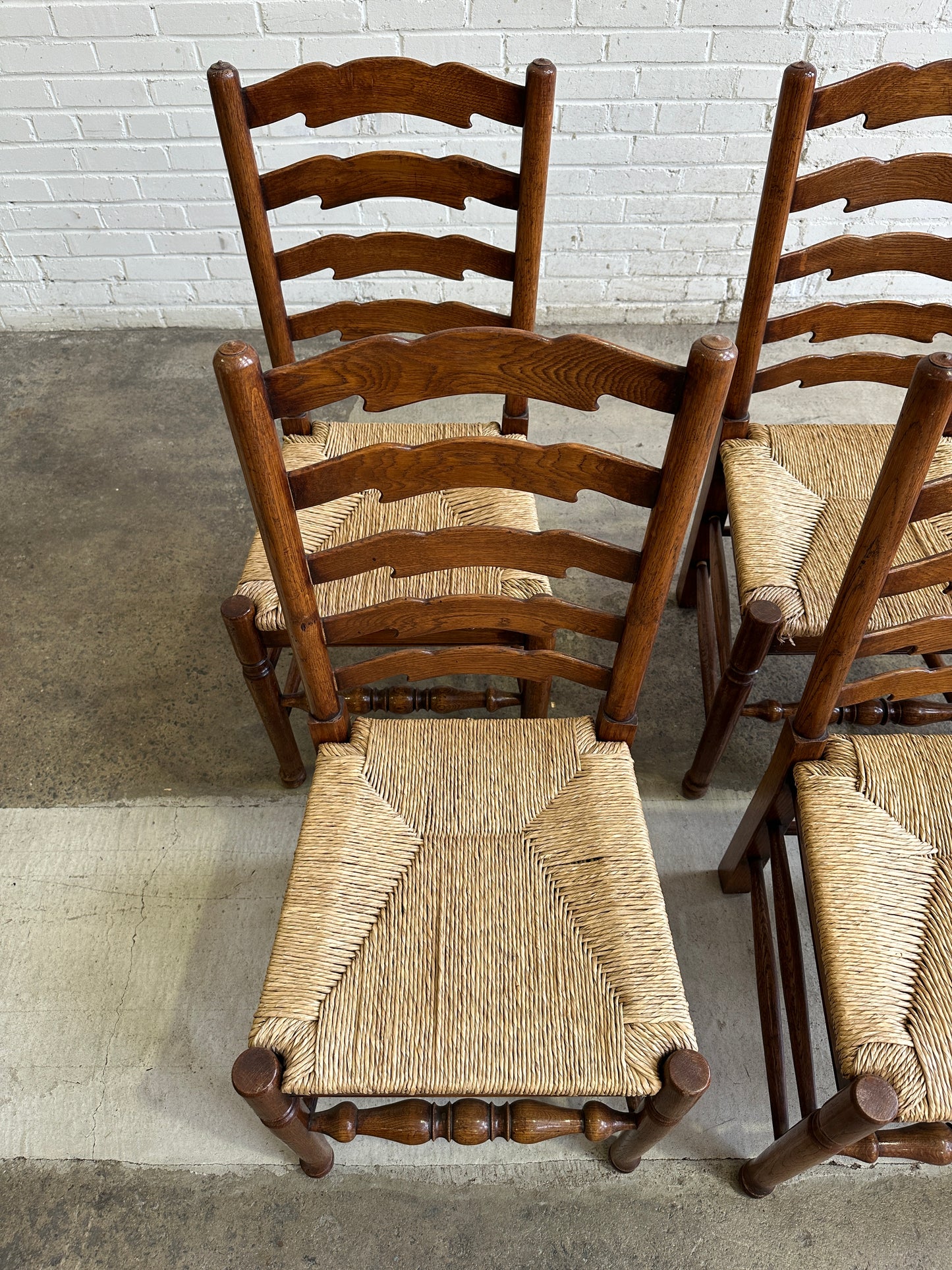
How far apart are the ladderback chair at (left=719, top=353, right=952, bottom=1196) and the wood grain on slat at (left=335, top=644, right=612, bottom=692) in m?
0.27

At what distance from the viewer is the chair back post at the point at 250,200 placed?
1132mm

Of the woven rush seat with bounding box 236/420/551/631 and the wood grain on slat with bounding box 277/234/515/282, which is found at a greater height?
the wood grain on slat with bounding box 277/234/515/282

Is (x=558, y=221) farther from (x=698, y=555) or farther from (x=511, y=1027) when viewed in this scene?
(x=511, y=1027)

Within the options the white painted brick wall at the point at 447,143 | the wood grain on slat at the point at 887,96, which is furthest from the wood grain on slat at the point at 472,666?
the white painted brick wall at the point at 447,143

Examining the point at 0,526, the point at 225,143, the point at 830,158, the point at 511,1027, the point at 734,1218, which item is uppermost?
the point at 225,143

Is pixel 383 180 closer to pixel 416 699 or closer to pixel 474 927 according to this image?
pixel 416 699

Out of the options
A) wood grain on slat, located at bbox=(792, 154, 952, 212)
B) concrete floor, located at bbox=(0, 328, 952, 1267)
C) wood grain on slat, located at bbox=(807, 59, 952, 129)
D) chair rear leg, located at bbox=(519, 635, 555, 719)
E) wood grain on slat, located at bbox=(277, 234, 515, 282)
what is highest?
wood grain on slat, located at bbox=(807, 59, 952, 129)

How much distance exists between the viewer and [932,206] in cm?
237

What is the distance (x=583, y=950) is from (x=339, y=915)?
27 centimetres

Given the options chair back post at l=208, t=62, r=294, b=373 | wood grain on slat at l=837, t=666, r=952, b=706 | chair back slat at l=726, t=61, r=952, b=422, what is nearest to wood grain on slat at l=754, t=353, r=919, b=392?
chair back slat at l=726, t=61, r=952, b=422

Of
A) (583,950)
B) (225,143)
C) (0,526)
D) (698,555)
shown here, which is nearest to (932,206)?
(698,555)

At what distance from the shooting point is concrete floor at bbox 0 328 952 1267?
1098mm

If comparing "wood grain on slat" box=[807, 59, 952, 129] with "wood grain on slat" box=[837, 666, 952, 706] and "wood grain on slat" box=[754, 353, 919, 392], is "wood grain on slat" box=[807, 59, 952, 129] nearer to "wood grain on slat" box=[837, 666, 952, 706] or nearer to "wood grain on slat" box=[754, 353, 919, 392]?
"wood grain on slat" box=[754, 353, 919, 392]

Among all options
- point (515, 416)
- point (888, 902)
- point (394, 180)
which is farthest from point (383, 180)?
point (888, 902)
